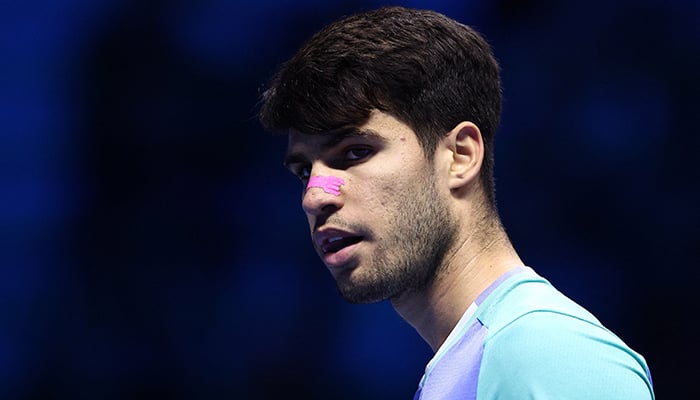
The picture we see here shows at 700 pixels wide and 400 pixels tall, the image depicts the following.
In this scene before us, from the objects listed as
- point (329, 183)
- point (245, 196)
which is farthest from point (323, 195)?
point (245, 196)

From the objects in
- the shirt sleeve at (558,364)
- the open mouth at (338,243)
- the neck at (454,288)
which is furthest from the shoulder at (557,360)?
the open mouth at (338,243)

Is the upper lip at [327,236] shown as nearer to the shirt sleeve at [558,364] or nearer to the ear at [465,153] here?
the ear at [465,153]

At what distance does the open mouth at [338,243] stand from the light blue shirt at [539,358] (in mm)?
302

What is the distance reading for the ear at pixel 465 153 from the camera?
1.94m

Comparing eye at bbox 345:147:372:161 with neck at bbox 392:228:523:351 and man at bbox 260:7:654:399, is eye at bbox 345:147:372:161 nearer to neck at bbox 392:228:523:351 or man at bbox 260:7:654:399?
man at bbox 260:7:654:399

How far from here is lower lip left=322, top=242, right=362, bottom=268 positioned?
189 cm

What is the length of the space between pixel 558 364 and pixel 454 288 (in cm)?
47

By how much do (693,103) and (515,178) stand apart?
2.46ft

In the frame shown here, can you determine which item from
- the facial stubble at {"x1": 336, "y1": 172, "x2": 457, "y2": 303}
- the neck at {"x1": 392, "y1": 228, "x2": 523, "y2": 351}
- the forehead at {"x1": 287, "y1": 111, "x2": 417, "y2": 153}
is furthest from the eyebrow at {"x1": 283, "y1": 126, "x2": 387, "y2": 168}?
the neck at {"x1": 392, "y1": 228, "x2": 523, "y2": 351}

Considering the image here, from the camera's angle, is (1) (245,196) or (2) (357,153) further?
(1) (245,196)

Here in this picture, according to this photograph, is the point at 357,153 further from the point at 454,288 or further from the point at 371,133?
the point at 454,288

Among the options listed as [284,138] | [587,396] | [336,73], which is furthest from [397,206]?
[284,138]

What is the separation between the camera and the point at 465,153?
1978mm

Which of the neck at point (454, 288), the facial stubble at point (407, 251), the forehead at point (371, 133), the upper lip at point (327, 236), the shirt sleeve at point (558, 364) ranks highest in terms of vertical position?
the forehead at point (371, 133)
